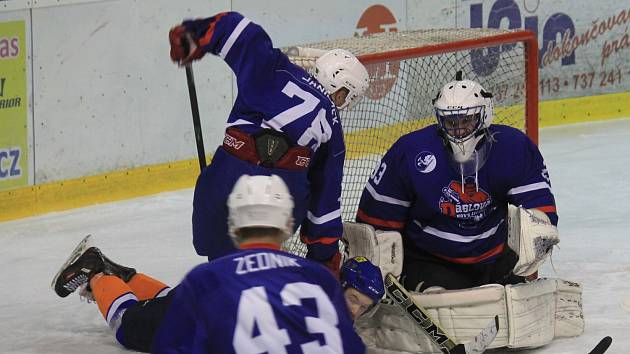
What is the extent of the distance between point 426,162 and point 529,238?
1.21 feet

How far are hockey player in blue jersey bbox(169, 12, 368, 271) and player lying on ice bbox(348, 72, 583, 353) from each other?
331 millimetres

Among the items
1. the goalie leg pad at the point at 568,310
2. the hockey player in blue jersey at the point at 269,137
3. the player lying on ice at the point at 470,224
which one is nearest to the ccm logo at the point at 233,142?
the hockey player in blue jersey at the point at 269,137

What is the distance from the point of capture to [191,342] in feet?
7.93

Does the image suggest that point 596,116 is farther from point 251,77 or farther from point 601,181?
point 251,77

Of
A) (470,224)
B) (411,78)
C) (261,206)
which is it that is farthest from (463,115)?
(261,206)

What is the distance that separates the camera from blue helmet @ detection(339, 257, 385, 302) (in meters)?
3.72

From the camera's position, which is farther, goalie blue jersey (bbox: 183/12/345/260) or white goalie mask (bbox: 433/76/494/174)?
white goalie mask (bbox: 433/76/494/174)

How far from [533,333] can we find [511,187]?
1.35 feet

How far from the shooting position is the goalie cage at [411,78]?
4.57 metres

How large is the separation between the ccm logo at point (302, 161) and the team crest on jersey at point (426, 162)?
0.45 metres

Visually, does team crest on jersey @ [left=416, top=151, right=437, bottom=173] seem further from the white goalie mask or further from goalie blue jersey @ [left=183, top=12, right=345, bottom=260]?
goalie blue jersey @ [left=183, top=12, right=345, bottom=260]

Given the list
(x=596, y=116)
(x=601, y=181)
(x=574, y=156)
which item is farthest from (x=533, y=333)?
(x=596, y=116)

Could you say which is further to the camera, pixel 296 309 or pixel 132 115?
pixel 132 115

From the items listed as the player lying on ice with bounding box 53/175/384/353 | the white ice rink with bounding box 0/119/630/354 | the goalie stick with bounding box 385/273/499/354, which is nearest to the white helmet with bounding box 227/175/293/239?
the player lying on ice with bounding box 53/175/384/353
